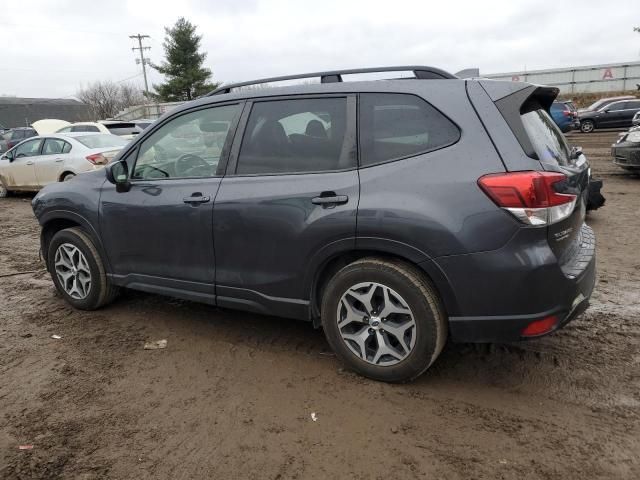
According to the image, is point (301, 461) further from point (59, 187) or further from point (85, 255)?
point (59, 187)

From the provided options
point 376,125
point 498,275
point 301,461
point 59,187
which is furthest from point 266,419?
point 59,187

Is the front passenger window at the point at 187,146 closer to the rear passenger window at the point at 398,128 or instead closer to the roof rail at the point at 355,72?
the roof rail at the point at 355,72

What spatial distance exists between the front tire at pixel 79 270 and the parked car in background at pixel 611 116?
25.1 m

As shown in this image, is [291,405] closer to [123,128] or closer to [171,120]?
[171,120]

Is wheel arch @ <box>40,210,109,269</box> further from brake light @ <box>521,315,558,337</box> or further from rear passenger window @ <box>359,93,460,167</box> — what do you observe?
brake light @ <box>521,315,558,337</box>

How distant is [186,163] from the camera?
12.7ft

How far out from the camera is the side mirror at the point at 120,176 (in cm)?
402

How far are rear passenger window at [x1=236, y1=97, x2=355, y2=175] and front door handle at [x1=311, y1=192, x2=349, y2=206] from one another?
19 cm

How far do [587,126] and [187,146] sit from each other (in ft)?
82.1

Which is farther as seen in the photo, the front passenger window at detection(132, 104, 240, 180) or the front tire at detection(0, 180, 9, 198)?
the front tire at detection(0, 180, 9, 198)

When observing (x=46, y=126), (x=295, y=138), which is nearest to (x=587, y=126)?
(x=295, y=138)

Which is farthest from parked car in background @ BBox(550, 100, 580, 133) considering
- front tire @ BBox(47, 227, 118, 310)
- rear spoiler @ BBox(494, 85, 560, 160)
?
front tire @ BBox(47, 227, 118, 310)

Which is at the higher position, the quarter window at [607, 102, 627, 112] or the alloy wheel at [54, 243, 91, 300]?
the quarter window at [607, 102, 627, 112]

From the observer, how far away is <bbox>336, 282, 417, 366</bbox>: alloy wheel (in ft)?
9.84
